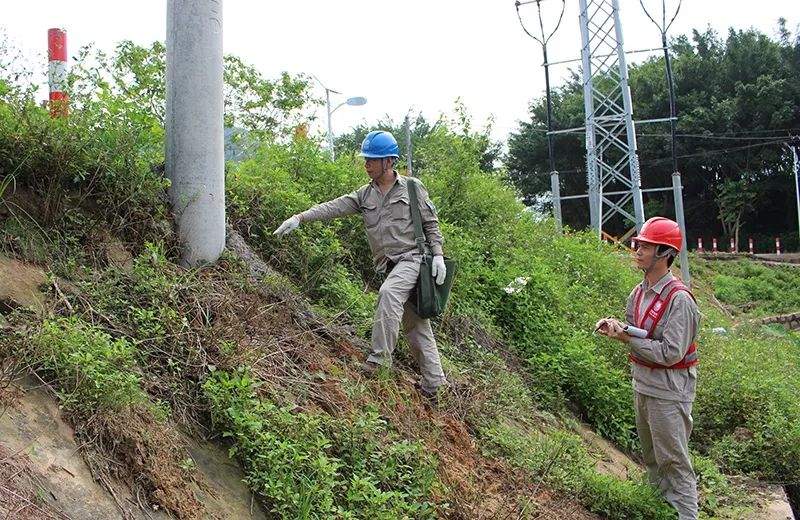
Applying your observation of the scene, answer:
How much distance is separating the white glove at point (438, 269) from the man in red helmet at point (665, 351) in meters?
1.20

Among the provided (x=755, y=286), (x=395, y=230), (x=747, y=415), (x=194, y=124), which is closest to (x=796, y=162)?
(x=755, y=286)

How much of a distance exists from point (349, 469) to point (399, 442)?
53 cm

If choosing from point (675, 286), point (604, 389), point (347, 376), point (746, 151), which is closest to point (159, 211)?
point (347, 376)

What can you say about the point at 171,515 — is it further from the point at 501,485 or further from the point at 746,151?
the point at 746,151

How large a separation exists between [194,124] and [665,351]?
364 cm

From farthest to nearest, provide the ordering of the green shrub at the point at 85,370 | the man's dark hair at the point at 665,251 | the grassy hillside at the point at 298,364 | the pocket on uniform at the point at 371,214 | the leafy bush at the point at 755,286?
the leafy bush at the point at 755,286, the pocket on uniform at the point at 371,214, the man's dark hair at the point at 665,251, the grassy hillside at the point at 298,364, the green shrub at the point at 85,370

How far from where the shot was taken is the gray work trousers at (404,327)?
5.68m

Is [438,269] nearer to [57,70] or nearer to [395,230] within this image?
[395,230]

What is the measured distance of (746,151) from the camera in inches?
1592

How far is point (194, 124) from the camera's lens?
5.68m

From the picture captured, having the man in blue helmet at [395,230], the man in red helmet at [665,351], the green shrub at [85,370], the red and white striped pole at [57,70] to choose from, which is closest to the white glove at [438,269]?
the man in blue helmet at [395,230]

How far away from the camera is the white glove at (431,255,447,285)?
19.2 feet

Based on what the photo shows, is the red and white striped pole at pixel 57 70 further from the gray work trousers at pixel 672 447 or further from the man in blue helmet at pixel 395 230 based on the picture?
the gray work trousers at pixel 672 447

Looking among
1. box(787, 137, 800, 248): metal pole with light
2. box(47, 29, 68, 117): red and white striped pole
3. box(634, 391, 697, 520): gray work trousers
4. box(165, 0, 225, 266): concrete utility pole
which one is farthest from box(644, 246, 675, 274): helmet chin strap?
box(787, 137, 800, 248): metal pole with light
